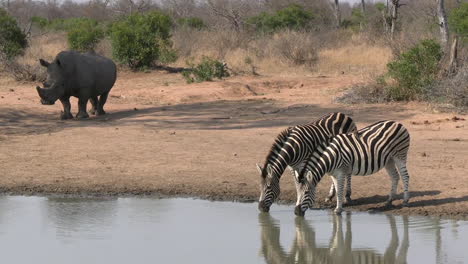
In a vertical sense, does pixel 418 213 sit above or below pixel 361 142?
below

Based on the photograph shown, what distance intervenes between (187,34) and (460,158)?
21.9 metres

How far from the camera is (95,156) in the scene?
1391 cm

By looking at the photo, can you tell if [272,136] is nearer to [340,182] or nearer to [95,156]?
[95,156]

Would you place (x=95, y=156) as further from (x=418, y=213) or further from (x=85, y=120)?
(x=418, y=213)

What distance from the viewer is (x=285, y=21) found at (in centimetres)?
3872

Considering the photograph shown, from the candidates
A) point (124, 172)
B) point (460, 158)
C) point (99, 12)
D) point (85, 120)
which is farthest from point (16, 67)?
point (99, 12)

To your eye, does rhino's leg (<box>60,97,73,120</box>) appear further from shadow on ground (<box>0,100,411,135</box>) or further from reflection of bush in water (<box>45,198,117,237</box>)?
reflection of bush in water (<box>45,198,117,237</box>)

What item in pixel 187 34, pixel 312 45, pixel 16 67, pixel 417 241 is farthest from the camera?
pixel 187 34

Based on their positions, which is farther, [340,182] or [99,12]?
[99,12]

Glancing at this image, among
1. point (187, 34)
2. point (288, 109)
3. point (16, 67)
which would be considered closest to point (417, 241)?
point (288, 109)

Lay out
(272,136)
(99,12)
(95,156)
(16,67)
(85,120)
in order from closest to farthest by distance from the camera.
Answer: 1. (95,156)
2. (272,136)
3. (85,120)
4. (16,67)
5. (99,12)

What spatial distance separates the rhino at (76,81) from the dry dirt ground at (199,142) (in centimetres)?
46

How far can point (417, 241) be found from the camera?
911 centimetres

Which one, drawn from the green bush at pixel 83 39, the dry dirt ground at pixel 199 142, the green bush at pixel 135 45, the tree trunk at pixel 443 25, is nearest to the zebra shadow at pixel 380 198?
the dry dirt ground at pixel 199 142
